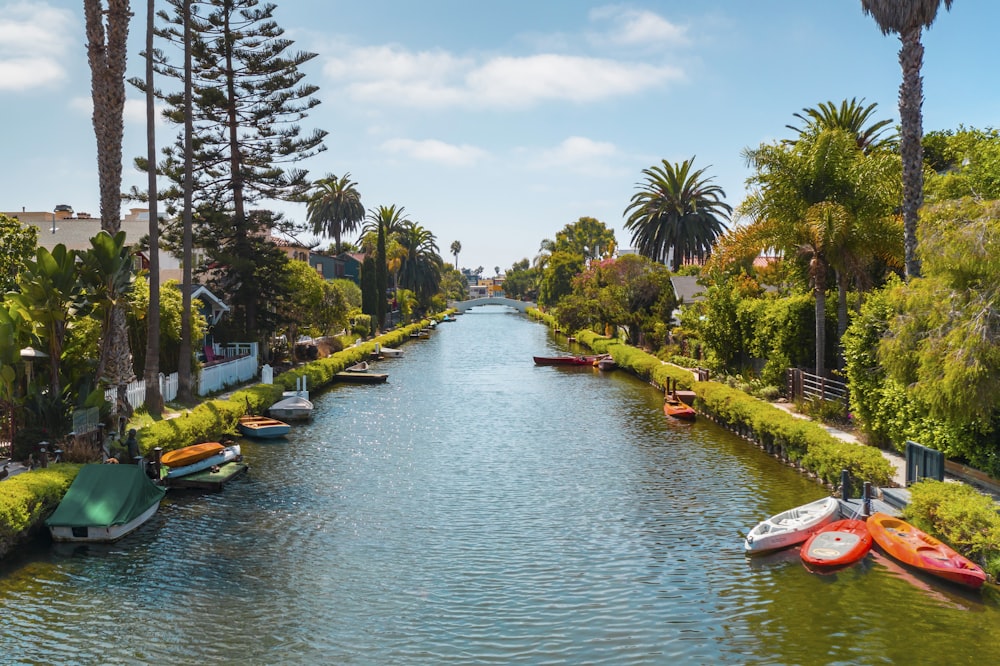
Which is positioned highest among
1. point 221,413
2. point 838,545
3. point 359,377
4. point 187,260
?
point 187,260

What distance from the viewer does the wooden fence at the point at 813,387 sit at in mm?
30500

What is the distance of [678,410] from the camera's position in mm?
36750

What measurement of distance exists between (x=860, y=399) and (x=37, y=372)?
26.9 metres

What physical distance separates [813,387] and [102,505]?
2650 cm

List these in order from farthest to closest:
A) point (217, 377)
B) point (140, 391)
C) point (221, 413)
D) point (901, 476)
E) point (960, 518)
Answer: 1. point (217, 377)
2. point (140, 391)
3. point (221, 413)
4. point (901, 476)
5. point (960, 518)

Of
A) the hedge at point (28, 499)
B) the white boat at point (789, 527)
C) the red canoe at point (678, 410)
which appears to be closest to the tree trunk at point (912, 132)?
the white boat at point (789, 527)

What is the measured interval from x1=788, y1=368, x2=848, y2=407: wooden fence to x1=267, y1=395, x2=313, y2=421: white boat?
Answer: 21582mm

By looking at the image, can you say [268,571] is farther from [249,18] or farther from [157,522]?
[249,18]

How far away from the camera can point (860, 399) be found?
83.0 ft

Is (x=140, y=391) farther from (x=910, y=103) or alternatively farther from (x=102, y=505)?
(x=910, y=103)

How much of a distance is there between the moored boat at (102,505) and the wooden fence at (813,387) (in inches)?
925

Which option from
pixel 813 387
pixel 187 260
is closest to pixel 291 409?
pixel 187 260

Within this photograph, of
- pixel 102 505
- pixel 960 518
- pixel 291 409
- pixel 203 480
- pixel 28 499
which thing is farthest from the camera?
pixel 291 409

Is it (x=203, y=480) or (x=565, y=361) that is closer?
(x=203, y=480)
